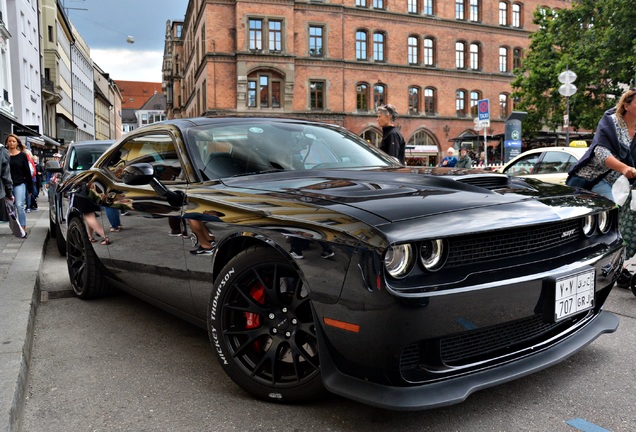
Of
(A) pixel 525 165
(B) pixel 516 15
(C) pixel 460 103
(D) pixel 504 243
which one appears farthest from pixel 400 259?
(B) pixel 516 15

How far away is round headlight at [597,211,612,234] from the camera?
3.16m

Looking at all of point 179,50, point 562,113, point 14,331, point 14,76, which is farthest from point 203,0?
point 14,331

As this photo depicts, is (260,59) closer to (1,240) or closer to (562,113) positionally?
(562,113)

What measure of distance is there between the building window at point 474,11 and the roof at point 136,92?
131 meters

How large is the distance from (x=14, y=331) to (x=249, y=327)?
6.03ft

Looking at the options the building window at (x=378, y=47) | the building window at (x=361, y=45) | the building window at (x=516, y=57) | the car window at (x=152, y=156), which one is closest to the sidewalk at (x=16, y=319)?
the car window at (x=152, y=156)

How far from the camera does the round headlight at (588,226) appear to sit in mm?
2967

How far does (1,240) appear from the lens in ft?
28.7

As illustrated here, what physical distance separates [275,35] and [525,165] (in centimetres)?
3340

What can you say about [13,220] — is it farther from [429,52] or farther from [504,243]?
[429,52]

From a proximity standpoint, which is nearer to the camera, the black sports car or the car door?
the black sports car

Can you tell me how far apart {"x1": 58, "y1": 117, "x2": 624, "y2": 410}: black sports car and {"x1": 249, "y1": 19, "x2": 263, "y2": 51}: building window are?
1540 inches

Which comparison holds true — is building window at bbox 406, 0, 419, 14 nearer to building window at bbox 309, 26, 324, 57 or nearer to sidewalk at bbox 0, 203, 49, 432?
building window at bbox 309, 26, 324, 57

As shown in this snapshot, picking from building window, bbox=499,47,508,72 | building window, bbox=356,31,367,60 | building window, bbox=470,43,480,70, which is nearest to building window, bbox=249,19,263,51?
building window, bbox=356,31,367,60
